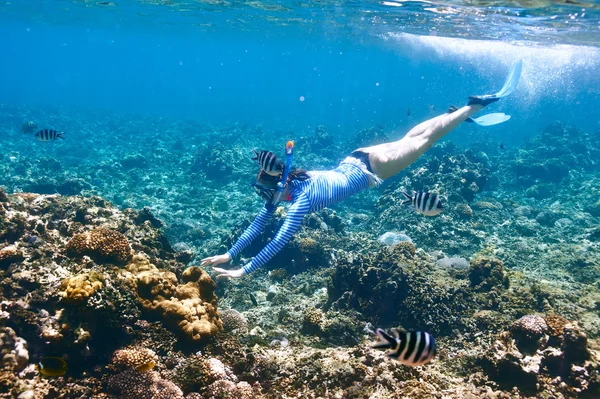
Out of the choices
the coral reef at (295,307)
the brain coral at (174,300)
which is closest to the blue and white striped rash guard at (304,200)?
the brain coral at (174,300)

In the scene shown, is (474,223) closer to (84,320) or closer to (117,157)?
(84,320)

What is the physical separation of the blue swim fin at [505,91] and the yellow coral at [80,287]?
8895 mm

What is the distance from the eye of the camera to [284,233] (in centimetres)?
554

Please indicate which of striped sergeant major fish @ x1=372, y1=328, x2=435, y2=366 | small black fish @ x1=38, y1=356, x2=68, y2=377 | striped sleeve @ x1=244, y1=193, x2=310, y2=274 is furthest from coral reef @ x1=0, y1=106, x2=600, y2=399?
striped sergeant major fish @ x1=372, y1=328, x2=435, y2=366

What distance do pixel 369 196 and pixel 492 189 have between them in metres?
7.89

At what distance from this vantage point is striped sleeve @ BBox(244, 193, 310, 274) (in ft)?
17.6

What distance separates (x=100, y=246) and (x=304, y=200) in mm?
3509

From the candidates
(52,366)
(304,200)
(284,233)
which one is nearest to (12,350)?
(52,366)

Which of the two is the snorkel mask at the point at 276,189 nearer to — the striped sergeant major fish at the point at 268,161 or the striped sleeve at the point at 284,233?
the striped sleeve at the point at 284,233

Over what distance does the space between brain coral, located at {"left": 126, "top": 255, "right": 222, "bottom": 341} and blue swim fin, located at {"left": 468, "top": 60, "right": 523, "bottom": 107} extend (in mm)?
7812

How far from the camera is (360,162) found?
765cm

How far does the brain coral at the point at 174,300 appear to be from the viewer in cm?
512

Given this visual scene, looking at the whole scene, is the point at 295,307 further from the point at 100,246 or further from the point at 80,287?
the point at 80,287

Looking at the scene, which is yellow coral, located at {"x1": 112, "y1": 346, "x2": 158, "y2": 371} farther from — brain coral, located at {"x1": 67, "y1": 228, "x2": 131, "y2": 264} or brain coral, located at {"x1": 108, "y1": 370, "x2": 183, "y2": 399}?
brain coral, located at {"x1": 67, "y1": 228, "x2": 131, "y2": 264}
